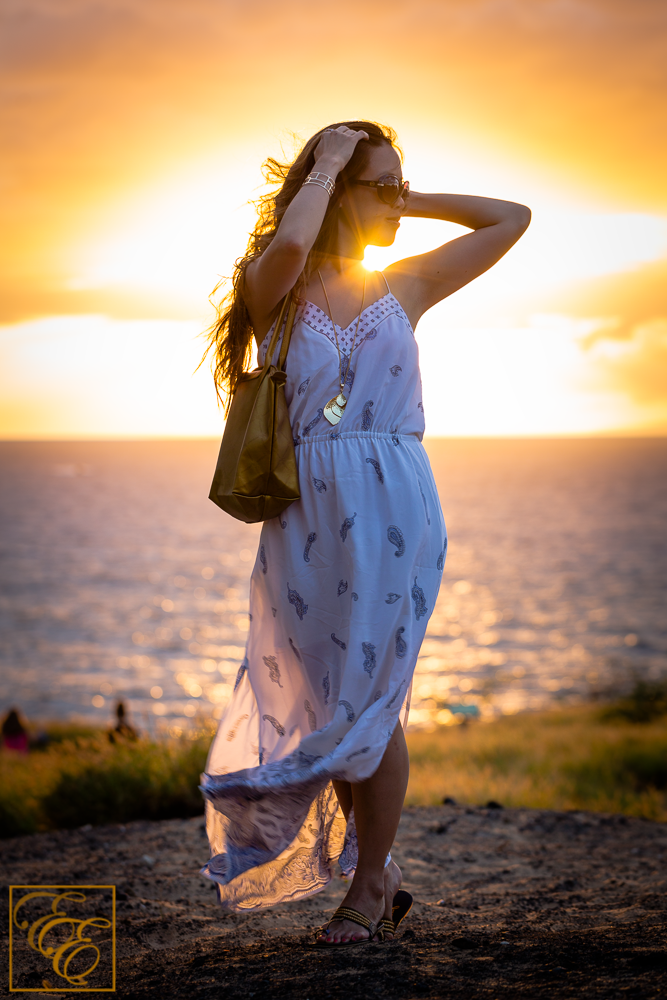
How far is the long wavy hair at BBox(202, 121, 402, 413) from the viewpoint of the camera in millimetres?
2416

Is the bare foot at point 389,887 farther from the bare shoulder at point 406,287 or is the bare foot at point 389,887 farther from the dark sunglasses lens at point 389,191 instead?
the dark sunglasses lens at point 389,191

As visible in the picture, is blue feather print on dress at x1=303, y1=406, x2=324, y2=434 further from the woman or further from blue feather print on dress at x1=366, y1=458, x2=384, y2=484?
blue feather print on dress at x1=366, y1=458, x2=384, y2=484

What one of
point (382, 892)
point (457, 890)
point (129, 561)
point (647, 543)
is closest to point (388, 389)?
point (382, 892)

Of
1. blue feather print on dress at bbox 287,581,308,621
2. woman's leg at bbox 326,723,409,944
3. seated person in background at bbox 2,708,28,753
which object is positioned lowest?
seated person in background at bbox 2,708,28,753

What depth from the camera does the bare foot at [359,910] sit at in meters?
2.31

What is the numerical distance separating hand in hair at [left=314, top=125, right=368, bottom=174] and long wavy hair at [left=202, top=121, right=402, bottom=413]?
0.06 meters

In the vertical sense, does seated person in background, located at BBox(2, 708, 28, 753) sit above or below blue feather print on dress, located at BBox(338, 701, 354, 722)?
below

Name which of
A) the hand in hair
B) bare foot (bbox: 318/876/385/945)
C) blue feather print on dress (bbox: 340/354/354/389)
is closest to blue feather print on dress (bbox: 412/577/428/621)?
blue feather print on dress (bbox: 340/354/354/389)

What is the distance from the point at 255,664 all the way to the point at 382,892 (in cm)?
82

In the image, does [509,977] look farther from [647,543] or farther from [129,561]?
[647,543]

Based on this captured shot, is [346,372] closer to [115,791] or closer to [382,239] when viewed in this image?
[382,239]

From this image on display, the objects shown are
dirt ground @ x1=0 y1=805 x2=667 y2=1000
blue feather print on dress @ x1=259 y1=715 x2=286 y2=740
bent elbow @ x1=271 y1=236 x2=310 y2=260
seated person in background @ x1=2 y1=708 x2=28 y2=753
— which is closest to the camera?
dirt ground @ x1=0 y1=805 x2=667 y2=1000

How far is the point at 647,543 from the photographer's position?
54.0m

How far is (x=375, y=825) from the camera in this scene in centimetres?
235
